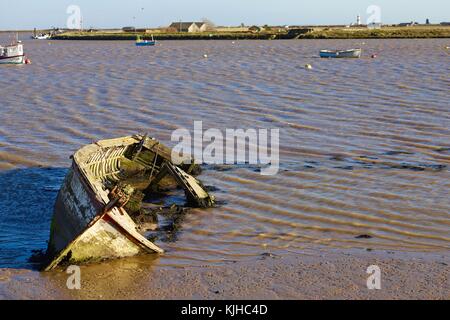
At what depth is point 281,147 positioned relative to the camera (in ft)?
59.6

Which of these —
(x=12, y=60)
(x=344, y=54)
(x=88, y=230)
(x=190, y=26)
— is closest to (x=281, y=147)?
(x=88, y=230)

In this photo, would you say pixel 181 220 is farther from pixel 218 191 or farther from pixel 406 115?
pixel 406 115

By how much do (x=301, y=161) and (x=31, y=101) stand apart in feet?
45.5

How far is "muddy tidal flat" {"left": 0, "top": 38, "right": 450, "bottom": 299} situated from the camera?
998 cm

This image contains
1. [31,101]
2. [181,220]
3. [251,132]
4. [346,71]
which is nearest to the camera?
[181,220]

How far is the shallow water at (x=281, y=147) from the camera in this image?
11883 millimetres

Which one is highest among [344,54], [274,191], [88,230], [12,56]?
[12,56]

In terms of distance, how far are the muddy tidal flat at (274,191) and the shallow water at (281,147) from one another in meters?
0.05

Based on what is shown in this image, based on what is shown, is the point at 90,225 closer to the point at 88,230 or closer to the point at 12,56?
the point at 88,230

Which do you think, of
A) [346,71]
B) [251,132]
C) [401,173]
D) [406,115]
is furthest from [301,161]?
[346,71]

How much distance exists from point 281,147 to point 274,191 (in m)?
3.90

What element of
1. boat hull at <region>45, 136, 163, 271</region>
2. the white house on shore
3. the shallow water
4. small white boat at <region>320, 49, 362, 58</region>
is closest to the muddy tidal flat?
the shallow water

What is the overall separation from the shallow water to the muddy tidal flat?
0.15 ft

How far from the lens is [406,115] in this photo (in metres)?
22.4
